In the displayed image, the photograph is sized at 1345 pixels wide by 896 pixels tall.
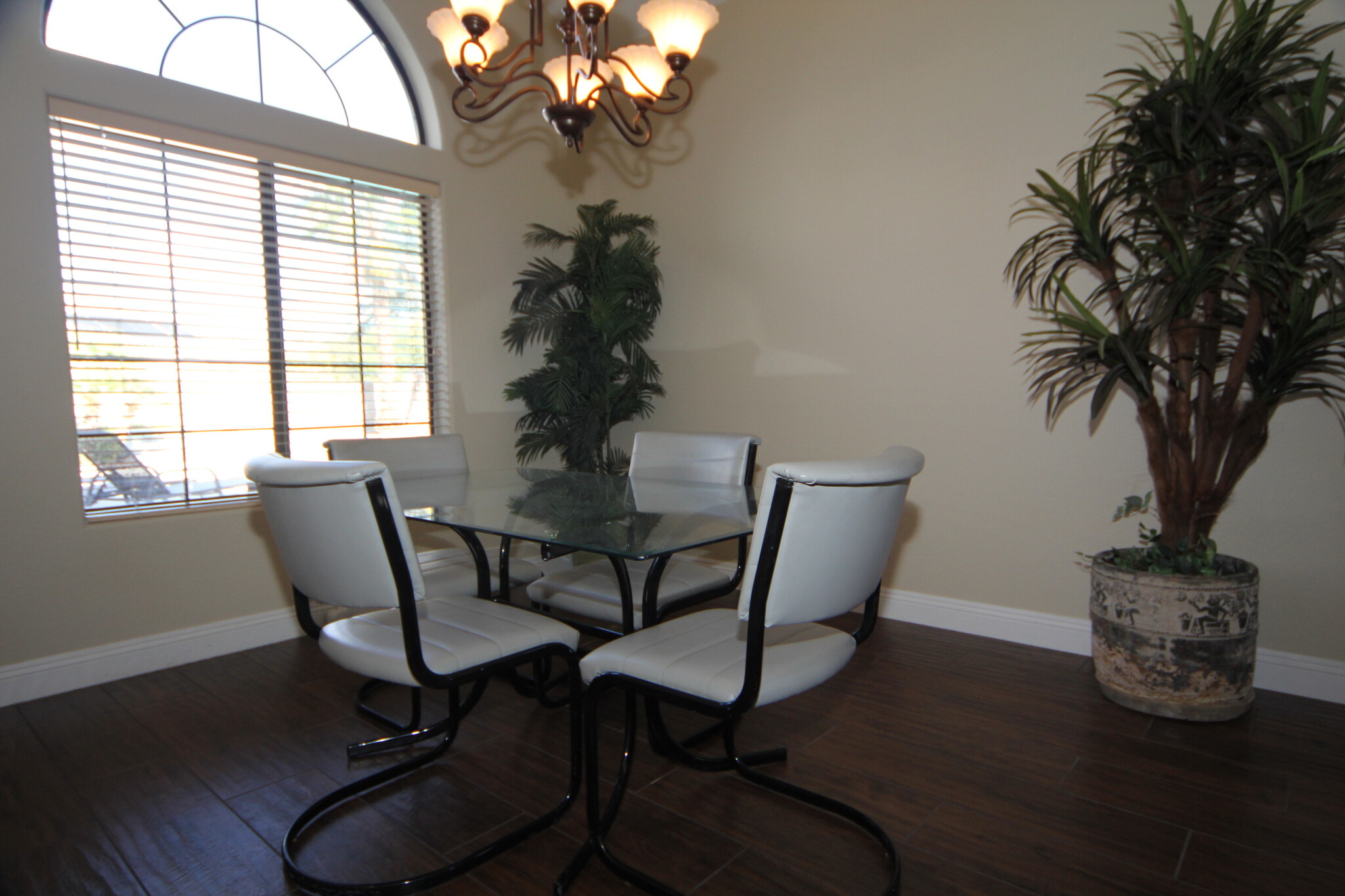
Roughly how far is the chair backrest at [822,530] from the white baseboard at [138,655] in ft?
8.40

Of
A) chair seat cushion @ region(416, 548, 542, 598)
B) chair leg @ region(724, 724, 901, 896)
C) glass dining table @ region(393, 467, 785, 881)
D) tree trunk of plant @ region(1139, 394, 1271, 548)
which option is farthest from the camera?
chair seat cushion @ region(416, 548, 542, 598)

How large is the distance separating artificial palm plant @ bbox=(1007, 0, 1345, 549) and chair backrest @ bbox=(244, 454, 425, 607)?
83.7 inches

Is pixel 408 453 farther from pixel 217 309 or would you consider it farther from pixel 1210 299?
pixel 1210 299

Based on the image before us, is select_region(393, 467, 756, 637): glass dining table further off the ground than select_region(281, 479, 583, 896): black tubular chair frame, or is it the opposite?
select_region(393, 467, 756, 637): glass dining table

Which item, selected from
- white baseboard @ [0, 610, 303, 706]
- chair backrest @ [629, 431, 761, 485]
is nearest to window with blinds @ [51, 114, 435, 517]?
white baseboard @ [0, 610, 303, 706]

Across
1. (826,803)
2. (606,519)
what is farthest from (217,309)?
(826,803)

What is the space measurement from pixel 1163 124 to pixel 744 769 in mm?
2357

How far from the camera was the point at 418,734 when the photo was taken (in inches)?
82.4

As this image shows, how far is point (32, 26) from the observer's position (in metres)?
2.51

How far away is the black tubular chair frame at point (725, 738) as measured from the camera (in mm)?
1379

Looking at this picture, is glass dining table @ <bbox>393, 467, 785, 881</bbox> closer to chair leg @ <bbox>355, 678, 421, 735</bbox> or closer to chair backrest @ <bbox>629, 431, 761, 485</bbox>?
chair backrest @ <bbox>629, 431, 761, 485</bbox>

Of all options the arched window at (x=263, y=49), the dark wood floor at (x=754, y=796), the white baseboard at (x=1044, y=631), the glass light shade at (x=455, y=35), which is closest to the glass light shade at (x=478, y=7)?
the glass light shade at (x=455, y=35)

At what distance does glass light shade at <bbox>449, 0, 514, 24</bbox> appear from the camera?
203 centimetres

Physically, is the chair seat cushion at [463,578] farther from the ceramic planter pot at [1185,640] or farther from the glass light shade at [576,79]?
the ceramic planter pot at [1185,640]
